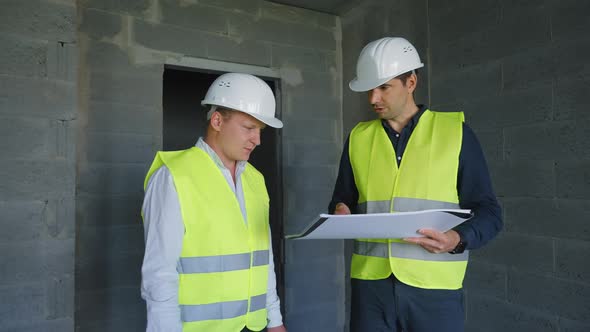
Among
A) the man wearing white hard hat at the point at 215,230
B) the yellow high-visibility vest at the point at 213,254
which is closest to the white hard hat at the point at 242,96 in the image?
the man wearing white hard hat at the point at 215,230

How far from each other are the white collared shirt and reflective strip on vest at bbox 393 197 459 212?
0.74 metres

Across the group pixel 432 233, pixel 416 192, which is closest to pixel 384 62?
pixel 416 192

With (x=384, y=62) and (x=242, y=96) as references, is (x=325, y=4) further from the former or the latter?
(x=242, y=96)

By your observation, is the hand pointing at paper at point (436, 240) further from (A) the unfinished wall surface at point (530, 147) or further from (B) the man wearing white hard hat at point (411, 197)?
(A) the unfinished wall surface at point (530, 147)

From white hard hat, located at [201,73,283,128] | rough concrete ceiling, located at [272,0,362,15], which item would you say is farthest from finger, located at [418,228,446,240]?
rough concrete ceiling, located at [272,0,362,15]

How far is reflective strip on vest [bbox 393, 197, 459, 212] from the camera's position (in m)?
1.50

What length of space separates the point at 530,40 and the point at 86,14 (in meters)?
2.44

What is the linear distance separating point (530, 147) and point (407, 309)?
120 centimetres

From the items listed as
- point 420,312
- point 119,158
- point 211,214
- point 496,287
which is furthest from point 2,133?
point 496,287

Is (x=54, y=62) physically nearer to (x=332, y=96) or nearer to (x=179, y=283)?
(x=179, y=283)

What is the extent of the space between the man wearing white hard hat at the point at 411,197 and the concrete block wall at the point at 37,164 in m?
1.40

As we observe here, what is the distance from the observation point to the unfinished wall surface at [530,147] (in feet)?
6.48

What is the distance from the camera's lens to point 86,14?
2.57m

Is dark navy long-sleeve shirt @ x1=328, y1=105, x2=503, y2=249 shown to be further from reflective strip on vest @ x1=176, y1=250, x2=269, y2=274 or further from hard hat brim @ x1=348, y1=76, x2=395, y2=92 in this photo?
reflective strip on vest @ x1=176, y1=250, x2=269, y2=274
